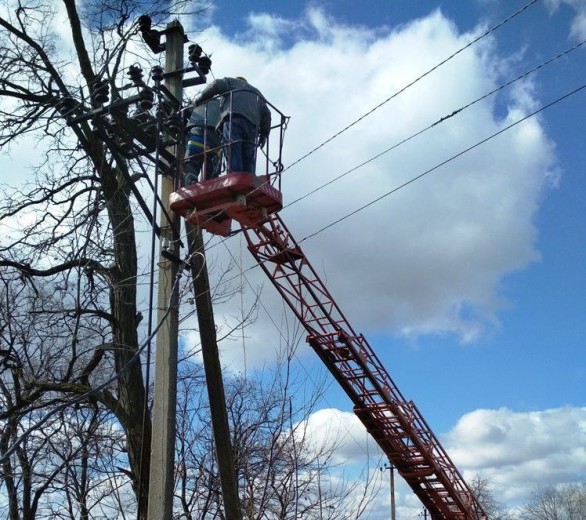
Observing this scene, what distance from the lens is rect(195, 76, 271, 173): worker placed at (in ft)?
22.3

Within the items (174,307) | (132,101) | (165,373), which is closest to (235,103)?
(132,101)

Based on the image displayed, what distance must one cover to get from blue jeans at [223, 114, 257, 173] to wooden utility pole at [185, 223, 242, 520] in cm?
82

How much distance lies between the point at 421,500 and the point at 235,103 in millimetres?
13914

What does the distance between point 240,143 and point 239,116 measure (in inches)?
14.2

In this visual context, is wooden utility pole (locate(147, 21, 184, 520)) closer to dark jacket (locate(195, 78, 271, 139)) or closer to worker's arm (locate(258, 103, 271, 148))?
dark jacket (locate(195, 78, 271, 139))

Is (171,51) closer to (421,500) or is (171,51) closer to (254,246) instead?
(254,246)

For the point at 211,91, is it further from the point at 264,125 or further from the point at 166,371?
the point at 166,371

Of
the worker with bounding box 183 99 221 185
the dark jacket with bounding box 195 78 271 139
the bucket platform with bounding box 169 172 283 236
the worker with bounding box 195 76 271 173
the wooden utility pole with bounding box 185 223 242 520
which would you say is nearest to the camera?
the wooden utility pole with bounding box 185 223 242 520

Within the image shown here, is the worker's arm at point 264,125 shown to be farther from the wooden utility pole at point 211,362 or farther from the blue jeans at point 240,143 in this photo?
the wooden utility pole at point 211,362

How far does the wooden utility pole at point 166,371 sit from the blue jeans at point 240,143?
1.63 feet

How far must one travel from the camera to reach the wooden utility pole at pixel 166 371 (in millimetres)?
5230

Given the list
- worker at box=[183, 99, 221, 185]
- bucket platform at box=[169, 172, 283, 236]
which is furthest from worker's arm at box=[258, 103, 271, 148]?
bucket platform at box=[169, 172, 283, 236]

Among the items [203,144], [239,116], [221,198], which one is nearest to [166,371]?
[221,198]

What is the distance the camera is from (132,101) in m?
6.17
